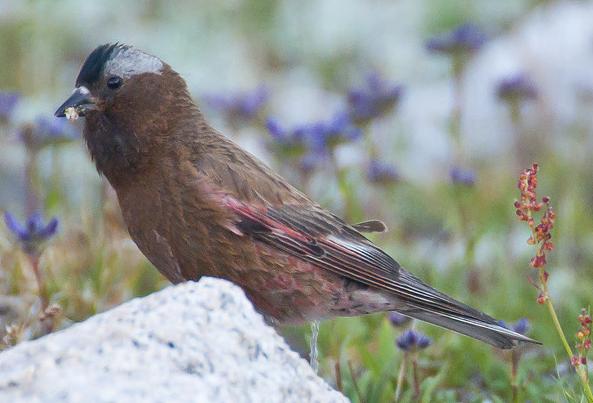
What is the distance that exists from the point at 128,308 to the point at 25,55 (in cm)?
631

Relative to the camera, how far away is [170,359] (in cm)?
291

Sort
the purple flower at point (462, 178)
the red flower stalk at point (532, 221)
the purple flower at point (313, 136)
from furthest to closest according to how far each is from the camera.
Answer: the purple flower at point (462, 178)
the purple flower at point (313, 136)
the red flower stalk at point (532, 221)

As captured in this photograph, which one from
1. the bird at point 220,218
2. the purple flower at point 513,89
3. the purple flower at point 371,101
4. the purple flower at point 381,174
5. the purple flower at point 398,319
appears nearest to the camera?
the bird at point 220,218

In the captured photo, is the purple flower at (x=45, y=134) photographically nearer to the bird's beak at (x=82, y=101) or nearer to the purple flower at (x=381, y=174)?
the bird's beak at (x=82, y=101)

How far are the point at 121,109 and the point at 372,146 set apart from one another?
229 cm

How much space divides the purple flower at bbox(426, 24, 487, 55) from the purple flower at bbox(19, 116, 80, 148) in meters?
1.97

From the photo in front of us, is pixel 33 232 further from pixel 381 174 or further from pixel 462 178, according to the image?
pixel 462 178

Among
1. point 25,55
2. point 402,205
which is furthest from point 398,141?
point 25,55

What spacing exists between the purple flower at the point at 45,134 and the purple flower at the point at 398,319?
1.81m

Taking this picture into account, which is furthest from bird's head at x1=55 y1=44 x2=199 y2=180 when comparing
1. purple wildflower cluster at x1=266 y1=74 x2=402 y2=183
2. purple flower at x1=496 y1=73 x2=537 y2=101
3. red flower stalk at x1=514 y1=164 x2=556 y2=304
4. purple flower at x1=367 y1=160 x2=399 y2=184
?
purple flower at x1=496 y1=73 x2=537 y2=101

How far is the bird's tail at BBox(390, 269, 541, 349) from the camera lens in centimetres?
434

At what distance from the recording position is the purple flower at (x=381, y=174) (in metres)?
6.15

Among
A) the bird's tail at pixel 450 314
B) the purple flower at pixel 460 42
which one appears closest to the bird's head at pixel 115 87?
the bird's tail at pixel 450 314

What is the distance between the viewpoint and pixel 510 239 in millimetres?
6676
